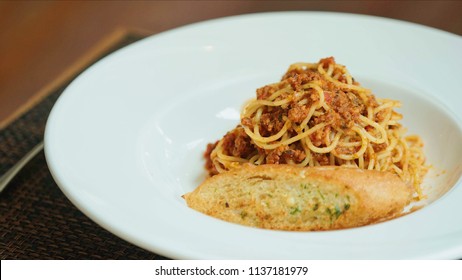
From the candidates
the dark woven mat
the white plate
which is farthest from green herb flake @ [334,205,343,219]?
the dark woven mat

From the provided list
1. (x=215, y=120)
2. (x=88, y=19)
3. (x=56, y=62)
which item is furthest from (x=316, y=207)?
(x=88, y=19)

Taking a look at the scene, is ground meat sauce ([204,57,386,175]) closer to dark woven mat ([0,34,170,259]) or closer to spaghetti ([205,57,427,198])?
spaghetti ([205,57,427,198])

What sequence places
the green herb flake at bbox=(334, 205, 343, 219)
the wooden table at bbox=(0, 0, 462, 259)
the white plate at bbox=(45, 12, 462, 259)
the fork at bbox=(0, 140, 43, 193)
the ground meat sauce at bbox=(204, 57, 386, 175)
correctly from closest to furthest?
the white plate at bbox=(45, 12, 462, 259)
the green herb flake at bbox=(334, 205, 343, 219)
the wooden table at bbox=(0, 0, 462, 259)
the ground meat sauce at bbox=(204, 57, 386, 175)
the fork at bbox=(0, 140, 43, 193)

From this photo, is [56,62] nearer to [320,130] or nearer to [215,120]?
[215,120]

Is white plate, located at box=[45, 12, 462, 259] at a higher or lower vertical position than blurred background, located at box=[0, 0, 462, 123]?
higher

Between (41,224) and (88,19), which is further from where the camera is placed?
(88,19)

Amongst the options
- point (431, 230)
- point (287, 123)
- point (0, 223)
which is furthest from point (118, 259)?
point (431, 230)

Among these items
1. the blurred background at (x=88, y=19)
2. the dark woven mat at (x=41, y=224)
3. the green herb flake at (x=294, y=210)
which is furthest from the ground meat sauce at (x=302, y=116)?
the blurred background at (x=88, y=19)
